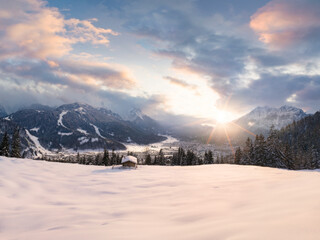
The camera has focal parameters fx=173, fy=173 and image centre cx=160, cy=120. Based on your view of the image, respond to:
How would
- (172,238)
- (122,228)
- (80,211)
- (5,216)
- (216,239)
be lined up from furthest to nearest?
(80,211) → (5,216) → (122,228) → (172,238) → (216,239)

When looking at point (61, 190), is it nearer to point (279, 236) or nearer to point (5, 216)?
point (5, 216)

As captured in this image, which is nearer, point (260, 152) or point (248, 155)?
point (260, 152)

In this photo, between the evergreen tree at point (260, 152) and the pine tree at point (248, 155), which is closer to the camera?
the evergreen tree at point (260, 152)

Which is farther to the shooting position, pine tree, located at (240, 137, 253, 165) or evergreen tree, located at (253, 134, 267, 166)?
pine tree, located at (240, 137, 253, 165)

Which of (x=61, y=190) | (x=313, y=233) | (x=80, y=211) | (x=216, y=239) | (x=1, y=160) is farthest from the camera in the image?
(x=1, y=160)

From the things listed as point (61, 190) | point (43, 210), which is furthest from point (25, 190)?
point (43, 210)

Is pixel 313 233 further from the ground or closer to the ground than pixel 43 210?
further from the ground

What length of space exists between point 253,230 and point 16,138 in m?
73.2

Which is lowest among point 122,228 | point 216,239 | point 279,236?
point 122,228

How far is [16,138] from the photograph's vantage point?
57.3m

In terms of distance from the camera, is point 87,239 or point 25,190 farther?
point 25,190

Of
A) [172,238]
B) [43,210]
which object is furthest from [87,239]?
[43,210]

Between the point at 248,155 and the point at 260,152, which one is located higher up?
the point at 260,152

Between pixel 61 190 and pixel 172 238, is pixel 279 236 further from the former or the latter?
pixel 61 190
